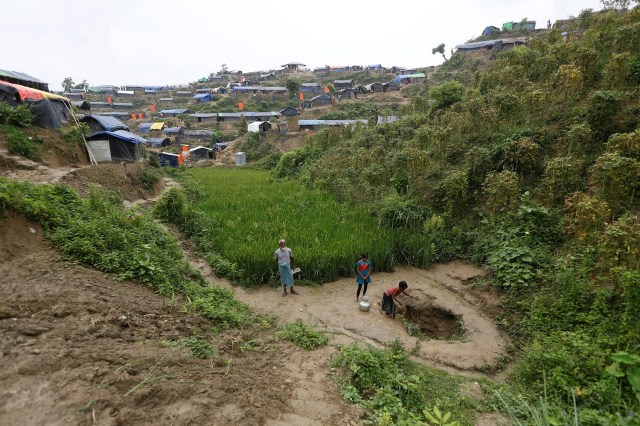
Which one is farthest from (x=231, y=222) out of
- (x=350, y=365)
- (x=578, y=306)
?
(x=578, y=306)

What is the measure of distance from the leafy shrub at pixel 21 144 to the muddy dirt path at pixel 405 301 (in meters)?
8.94

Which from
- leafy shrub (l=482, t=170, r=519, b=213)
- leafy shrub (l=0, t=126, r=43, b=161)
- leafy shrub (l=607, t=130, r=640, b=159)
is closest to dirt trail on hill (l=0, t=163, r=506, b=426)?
leafy shrub (l=482, t=170, r=519, b=213)

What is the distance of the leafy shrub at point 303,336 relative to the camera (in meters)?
5.39

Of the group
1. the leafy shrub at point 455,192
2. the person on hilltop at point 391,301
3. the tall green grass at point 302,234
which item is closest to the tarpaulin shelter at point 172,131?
the tall green grass at point 302,234

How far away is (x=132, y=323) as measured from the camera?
4.58 metres

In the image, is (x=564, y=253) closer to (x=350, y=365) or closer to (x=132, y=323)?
(x=350, y=365)

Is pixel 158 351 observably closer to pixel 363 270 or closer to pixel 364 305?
pixel 364 305

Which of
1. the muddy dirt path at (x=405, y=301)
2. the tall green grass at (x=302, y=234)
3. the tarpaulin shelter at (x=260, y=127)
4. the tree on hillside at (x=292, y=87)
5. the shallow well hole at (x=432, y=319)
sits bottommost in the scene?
the shallow well hole at (x=432, y=319)

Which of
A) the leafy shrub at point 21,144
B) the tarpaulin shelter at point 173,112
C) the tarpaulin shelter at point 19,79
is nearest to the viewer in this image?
the leafy shrub at point 21,144

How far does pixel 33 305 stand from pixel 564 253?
10197 millimetres

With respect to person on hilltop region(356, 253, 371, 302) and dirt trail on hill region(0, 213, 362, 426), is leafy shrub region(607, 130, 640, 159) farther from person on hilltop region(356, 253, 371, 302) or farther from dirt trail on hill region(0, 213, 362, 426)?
dirt trail on hill region(0, 213, 362, 426)

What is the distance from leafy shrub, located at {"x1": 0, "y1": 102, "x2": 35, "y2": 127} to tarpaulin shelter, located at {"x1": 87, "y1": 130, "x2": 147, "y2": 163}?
295 centimetres

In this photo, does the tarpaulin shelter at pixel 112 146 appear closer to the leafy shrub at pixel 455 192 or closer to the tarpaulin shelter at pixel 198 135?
the leafy shrub at pixel 455 192

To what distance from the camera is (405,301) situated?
7492mm
